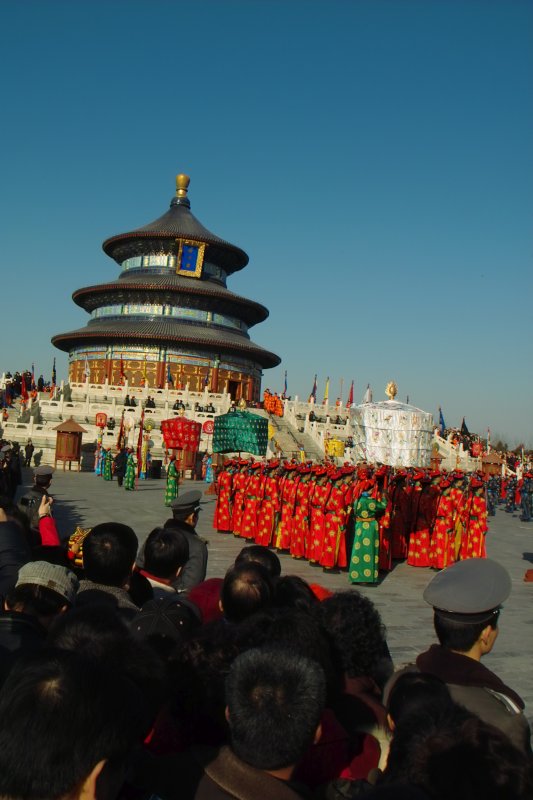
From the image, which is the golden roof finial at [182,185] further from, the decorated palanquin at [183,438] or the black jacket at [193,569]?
the black jacket at [193,569]

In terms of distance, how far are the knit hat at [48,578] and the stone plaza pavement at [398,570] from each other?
3.52 meters

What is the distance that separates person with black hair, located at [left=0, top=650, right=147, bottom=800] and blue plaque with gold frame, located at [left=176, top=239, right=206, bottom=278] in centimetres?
4266

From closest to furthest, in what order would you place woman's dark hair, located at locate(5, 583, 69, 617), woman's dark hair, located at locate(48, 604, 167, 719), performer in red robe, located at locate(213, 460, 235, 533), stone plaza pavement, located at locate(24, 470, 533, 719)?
woman's dark hair, located at locate(48, 604, 167, 719), woman's dark hair, located at locate(5, 583, 69, 617), stone plaza pavement, located at locate(24, 470, 533, 719), performer in red robe, located at locate(213, 460, 235, 533)

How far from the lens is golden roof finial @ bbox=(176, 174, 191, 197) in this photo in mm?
48375

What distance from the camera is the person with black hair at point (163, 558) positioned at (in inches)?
167

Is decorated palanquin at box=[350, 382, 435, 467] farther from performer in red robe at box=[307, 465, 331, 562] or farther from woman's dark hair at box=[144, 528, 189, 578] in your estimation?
Result: woman's dark hair at box=[144, 528, 189, 578]

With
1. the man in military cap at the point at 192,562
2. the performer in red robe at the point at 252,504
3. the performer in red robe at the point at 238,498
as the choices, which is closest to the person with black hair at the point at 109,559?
the man in military cap at the point at 192,562

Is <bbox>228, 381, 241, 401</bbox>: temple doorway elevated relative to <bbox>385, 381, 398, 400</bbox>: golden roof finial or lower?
elevated

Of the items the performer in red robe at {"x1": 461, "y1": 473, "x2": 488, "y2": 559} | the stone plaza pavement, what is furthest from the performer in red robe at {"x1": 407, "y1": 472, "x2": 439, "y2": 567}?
the performer in red robe at {"x1": 461, "y1": 473, "x2": 488, "y2": 559}

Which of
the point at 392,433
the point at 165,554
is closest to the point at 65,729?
the point at 165,554

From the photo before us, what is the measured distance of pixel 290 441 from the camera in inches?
1320

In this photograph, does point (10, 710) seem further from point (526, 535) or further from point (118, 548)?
point (526, 535)

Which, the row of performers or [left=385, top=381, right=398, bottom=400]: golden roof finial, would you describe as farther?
[left=385, top=381, right=398, bottom=400]: golden roof finial

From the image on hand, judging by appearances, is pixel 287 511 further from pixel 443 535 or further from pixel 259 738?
pixel 259 738
